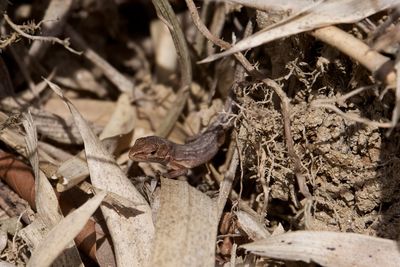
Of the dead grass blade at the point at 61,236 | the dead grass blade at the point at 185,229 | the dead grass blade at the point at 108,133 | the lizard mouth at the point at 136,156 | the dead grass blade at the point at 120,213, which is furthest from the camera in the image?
the lizard mouth at the point at 136,156

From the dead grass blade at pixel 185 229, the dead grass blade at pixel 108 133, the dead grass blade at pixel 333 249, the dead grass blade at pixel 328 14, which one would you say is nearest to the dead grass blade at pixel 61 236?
the dead grass blade at pixel 185 229

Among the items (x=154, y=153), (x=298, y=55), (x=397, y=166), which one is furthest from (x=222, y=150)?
(x=397, y=166)

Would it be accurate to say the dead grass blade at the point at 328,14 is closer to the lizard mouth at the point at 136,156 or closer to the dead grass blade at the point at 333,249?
the dead grass blade at the point at 333,249

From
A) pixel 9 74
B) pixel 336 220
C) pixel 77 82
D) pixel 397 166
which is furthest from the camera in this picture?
pixel 77 82

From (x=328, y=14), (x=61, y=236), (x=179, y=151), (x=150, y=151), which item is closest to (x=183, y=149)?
(x=179, y=151)

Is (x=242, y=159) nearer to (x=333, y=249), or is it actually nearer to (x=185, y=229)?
(x=185, y=229)

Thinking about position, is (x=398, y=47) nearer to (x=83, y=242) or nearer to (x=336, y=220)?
(x=336, y=220)
